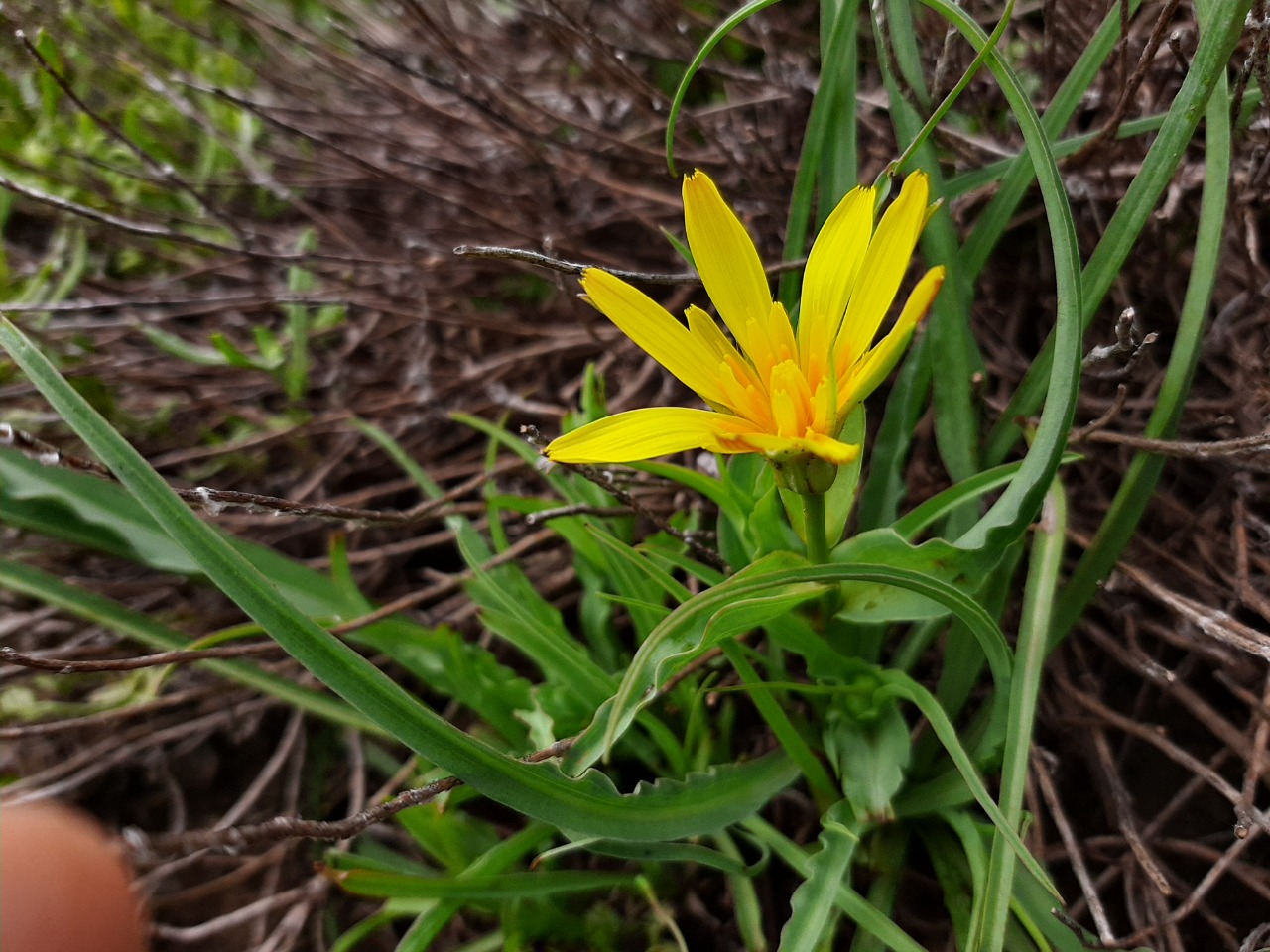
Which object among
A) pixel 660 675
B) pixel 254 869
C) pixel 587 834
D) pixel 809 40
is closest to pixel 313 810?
pixel 254 869

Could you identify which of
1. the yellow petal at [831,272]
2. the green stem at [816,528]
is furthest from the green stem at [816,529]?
the yellow petal at [831,272]

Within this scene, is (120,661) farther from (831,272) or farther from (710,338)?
(831,272)

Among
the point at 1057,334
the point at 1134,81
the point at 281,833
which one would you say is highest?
the point at 1134,81

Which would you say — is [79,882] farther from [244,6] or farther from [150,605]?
[244,6]

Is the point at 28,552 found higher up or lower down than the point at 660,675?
lower down

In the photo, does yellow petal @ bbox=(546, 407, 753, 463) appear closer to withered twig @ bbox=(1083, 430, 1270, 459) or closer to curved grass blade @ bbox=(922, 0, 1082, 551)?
curved grass blade @ bbox=(922, 0, 1082, 551)

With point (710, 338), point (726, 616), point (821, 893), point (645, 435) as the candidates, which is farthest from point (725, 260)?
point (821, 893)
